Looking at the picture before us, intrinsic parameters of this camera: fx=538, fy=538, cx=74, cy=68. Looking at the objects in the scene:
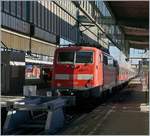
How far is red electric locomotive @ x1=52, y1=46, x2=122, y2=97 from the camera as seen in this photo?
2436 cm

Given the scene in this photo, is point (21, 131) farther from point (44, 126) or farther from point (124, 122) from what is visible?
point (124, 122)

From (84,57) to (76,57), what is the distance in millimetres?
451

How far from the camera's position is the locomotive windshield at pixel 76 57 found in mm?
24938

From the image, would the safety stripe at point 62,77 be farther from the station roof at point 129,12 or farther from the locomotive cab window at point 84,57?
the station roof at point 129,12

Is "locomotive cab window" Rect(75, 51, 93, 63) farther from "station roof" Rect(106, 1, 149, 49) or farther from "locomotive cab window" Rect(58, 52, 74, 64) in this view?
"station roof" Rect(106, 1, 149, 49)

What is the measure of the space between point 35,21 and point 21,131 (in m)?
33.7

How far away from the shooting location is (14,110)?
1549cm

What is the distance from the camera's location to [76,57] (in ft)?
81.8

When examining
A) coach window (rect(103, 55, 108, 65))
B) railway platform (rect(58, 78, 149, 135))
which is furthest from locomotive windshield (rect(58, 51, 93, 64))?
railway platform (rect(58, 78, 149, 135))

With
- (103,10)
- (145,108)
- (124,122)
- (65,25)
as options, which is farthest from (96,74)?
(65,25)

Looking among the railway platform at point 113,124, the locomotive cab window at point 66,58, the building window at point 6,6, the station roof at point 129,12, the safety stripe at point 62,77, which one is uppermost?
the station roof at point 129,12

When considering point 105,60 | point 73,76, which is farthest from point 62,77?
point 105,60

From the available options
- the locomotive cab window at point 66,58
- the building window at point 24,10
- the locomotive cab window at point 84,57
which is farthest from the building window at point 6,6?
the locomotive cab window at point 84,57

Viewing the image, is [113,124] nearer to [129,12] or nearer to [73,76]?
[73,76]
